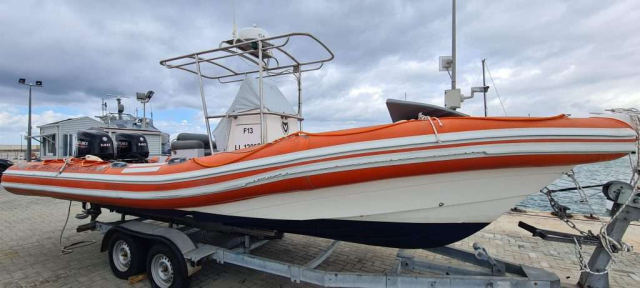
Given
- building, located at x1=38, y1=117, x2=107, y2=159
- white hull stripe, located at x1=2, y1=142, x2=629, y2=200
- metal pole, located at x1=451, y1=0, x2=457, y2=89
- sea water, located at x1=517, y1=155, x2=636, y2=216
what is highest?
metal pole, located at x1=451, y1=0, x2=457, y2=89

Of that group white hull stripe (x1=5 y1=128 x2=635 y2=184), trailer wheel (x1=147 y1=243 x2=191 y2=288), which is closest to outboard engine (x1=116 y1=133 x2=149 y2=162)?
trailer wheel (x1=147 y1=243 x2=191 y2=288)

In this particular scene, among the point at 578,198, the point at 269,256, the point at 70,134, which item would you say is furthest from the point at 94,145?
the point at 578,198

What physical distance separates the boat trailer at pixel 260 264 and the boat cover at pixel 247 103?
1.05 metres

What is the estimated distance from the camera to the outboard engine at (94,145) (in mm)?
4348

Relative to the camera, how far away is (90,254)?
14.0 feet

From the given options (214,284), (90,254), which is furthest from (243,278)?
(90,254)

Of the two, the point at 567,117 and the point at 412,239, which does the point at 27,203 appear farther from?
the point at 567,117

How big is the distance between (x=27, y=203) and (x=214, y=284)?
7.97 metres

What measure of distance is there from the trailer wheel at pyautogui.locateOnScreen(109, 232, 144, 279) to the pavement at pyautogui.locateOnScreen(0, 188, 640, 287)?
107 mm

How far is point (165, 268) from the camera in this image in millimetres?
3219

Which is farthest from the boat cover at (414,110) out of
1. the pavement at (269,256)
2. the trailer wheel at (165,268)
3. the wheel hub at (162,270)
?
the wheel hub at (162,270)

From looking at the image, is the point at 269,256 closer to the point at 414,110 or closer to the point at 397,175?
the point at 397,175

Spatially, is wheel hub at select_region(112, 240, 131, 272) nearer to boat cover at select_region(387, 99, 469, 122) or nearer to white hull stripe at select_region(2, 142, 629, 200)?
white hull stripe at select_region(2, 142, 629, 200)

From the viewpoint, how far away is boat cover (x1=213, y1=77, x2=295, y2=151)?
3547 millimetres
